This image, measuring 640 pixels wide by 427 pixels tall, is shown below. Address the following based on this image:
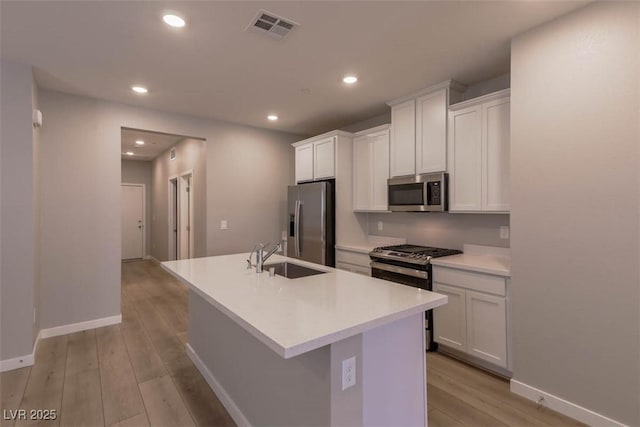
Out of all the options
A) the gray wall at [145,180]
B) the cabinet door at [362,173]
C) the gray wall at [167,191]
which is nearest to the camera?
the cabinet door at [362,173]

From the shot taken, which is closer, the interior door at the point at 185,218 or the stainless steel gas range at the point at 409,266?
the stainless steel gas range at the point at 409,266

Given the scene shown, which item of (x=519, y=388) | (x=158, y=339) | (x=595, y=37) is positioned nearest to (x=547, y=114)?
(x=595, y=37)

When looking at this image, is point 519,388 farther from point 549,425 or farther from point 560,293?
point 560,293

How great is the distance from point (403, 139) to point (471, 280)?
1627 millimetres

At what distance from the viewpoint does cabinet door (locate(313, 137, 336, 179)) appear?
13.3ft

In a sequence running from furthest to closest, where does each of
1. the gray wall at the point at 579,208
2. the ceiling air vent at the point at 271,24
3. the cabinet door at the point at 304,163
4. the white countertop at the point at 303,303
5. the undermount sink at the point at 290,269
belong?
the cabinet door at the point at 304,163 → the undermount sink at the point at 290,269 → the ceiling air vent at the point at 271,24 → the gray wall at the point at 579,208 → the white countertop at the point at 303,303

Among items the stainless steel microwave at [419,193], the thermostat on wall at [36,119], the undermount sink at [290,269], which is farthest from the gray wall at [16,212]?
the stainless steel microwave at [419,193]

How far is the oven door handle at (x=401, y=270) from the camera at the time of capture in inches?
114

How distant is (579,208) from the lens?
1953 millimetres

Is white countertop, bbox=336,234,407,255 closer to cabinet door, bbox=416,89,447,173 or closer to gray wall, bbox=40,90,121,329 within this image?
cabinet door, bbox=416,89,447,173

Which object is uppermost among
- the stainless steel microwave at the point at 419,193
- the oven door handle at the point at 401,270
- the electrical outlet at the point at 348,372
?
the stainless steel microwave at the point at 419,193

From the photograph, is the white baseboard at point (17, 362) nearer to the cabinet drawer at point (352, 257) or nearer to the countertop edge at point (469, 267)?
the cabinet drawer at point (352, 257)

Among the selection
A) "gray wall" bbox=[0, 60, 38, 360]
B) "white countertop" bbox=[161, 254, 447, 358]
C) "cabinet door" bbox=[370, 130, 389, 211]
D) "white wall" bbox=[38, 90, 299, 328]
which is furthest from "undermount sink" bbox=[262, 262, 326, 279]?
"white wall" bbox=[38, 90, 299, 328]

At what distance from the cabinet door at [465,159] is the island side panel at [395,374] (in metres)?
1.60
